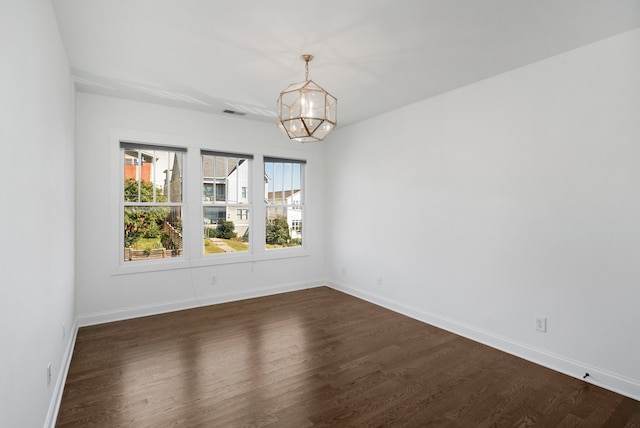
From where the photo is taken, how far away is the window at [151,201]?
431cm

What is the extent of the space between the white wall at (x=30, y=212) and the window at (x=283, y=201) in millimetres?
3028

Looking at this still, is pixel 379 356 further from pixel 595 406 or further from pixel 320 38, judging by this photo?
pixel 320 38

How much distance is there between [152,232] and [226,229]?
3.26 feet

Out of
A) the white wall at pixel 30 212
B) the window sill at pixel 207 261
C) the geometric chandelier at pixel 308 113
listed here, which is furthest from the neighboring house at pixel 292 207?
the white wall at pixel 30 212

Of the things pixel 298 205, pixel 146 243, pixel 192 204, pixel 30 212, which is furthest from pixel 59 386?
pixel 298 205

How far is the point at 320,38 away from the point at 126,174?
10.2 ft

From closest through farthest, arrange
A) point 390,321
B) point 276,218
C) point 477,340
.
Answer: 1. point 477,340
2. point 390,321
3. point 276,218

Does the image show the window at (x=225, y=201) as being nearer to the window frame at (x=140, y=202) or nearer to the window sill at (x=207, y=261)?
the window sill at (x=207, y=261)

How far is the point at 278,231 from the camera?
557 cm

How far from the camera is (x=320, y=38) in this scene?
264 cm

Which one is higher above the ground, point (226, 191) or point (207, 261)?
point (226, 191)

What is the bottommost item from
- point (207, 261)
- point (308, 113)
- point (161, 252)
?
point (207, 261)

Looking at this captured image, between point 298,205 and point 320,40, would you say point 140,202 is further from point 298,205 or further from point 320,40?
point 320,40

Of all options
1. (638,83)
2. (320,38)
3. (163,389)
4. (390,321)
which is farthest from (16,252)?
(638,83)
